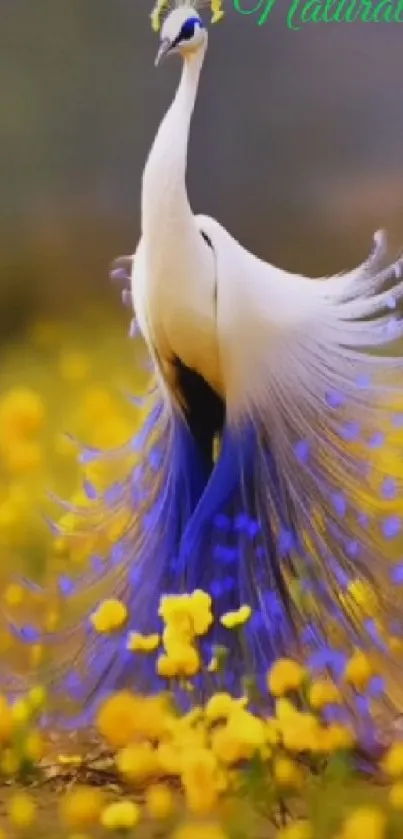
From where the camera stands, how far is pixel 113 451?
126 centimetres

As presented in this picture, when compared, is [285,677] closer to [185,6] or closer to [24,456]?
[24,456]

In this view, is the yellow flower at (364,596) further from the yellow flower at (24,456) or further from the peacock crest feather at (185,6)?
the peacock crest feather at (185,6)

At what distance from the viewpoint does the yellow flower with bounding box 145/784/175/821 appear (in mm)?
1104

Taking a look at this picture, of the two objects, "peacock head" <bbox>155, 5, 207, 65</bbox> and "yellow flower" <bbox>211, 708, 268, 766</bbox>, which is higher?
"peacock head" <bbox>155, 5, 207, 65</bbox>

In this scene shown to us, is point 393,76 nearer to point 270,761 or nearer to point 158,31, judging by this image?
point 158,31

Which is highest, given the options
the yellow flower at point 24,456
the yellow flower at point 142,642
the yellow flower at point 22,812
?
the yellow flower at point 24,456

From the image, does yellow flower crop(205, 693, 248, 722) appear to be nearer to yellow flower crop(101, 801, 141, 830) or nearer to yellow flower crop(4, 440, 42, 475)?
yellow flower crop(101, 801, 141, 830)

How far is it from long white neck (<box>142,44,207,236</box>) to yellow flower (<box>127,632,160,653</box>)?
47cm

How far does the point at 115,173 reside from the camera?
1.24m

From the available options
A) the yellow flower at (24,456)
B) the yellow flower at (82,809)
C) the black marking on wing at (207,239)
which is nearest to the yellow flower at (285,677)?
the yellow flower at (82,809)

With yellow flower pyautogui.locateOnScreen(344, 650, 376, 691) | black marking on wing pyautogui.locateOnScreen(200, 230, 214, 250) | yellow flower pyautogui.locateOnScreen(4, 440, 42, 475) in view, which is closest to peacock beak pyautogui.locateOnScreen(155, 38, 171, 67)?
black marking on wing pyautogui.locateOnScreen(200, 230, 214, 250)

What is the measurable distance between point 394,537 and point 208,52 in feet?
2.01

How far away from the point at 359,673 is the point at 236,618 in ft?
0.50

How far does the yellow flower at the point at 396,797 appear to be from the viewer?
3.54 ft
